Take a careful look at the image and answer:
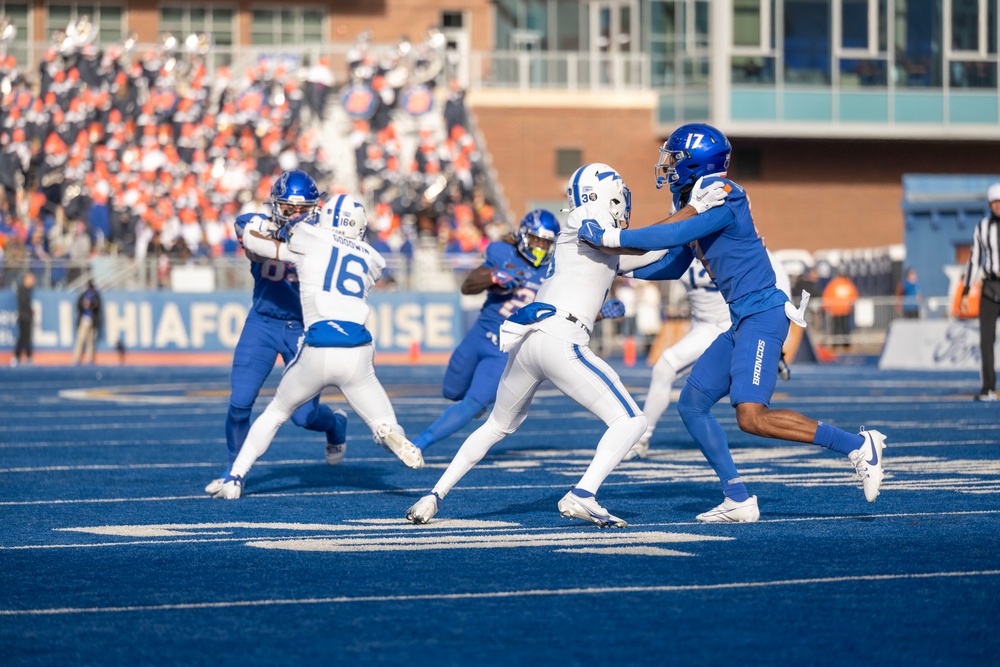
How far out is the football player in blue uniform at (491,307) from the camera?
34.8 feet

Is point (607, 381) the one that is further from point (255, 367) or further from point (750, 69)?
point (750, 69)

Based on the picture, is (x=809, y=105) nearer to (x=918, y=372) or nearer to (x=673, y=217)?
(x=918, y=372)

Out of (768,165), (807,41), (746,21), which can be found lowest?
(768,165)

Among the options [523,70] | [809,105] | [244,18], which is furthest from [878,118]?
[244,18]

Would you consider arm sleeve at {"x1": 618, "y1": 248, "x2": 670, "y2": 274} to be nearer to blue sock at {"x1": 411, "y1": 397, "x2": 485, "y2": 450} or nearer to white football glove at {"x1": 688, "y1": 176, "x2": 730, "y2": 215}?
white football glove at {"x1": 688, "y1": 176, "x2": 730, "y2": 215}

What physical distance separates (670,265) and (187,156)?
2361cm

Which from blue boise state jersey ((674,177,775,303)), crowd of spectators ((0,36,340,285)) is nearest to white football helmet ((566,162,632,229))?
blue boise state jersey ((674,177,775,303))

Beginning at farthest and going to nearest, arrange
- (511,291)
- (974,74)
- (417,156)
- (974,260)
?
(974,74)
(417,156)
(974,260)
(511,291)

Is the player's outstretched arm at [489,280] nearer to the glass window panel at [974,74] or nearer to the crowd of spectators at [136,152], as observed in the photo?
the crowd of spectators at [136,152]

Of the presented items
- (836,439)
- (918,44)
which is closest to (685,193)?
(836,439)

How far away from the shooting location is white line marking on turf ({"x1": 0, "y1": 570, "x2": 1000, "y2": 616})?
227 inches

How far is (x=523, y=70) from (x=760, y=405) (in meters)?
35.0

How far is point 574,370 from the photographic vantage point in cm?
773

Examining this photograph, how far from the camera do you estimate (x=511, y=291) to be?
10969mm
